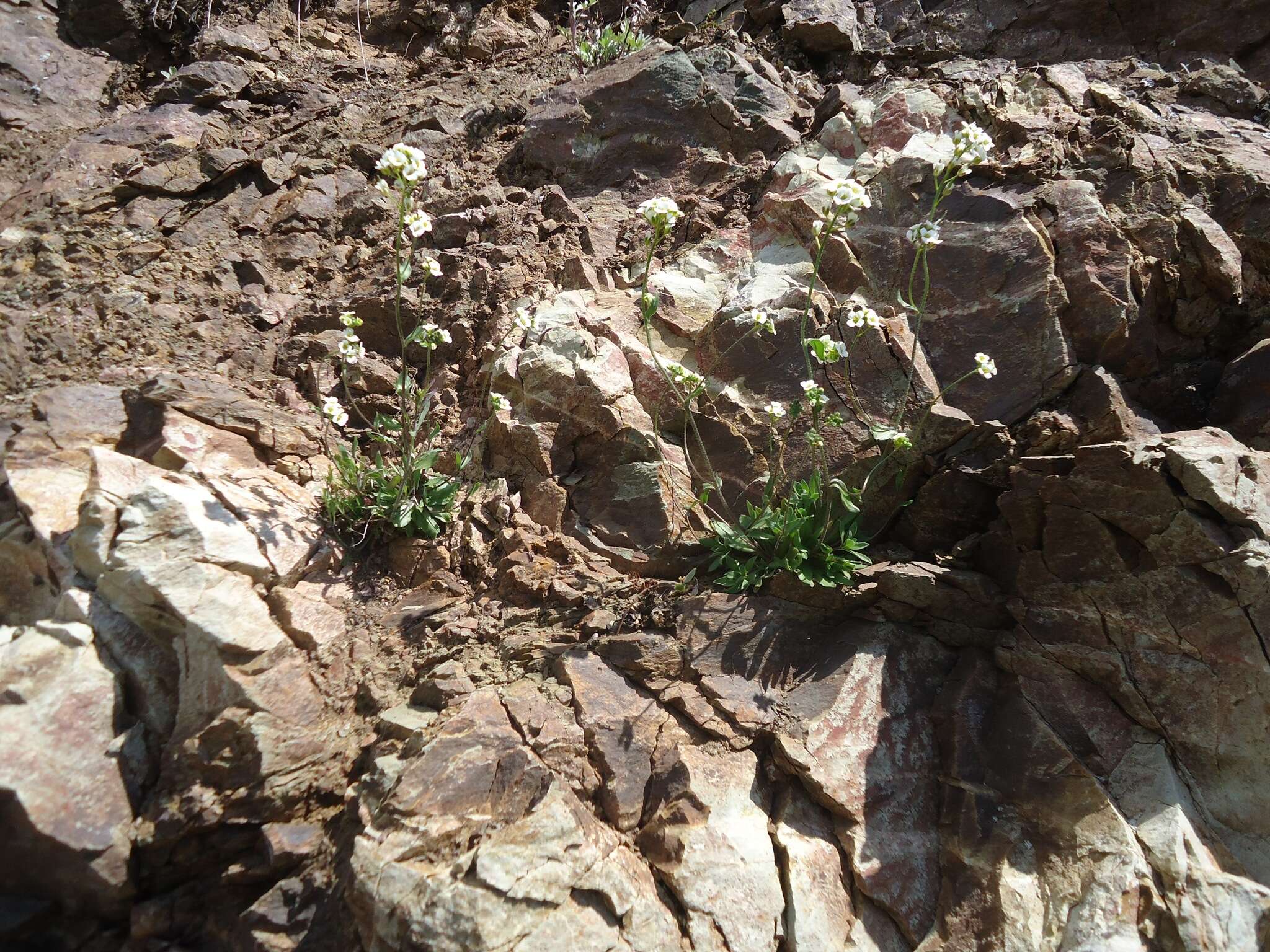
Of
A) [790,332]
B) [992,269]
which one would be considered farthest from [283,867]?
[992,269]

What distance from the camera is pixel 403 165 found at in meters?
3.83

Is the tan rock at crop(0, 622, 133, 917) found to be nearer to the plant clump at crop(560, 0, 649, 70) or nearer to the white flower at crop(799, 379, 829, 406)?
the white flower at crop(799, 379, 829, 406)

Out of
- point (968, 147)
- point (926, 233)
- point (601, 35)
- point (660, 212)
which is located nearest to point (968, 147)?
point (968, 147)

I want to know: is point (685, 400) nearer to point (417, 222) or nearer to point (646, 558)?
point (646, 558)

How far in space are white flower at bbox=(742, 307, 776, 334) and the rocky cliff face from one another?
0.52ft

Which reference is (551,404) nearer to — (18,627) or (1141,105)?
(18,627)

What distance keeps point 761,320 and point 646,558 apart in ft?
5.07

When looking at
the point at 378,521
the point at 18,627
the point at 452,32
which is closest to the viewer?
the point at 18,627

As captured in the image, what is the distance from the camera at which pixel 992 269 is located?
4781 mm

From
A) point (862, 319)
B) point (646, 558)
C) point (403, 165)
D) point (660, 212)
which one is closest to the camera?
point (403, 165)

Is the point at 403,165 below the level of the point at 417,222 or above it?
above

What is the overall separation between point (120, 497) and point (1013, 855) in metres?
4.42

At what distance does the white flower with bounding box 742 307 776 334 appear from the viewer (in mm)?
4324

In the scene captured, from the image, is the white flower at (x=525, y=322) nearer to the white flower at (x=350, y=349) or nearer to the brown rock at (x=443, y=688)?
the white flower at (x=350, y=349)
